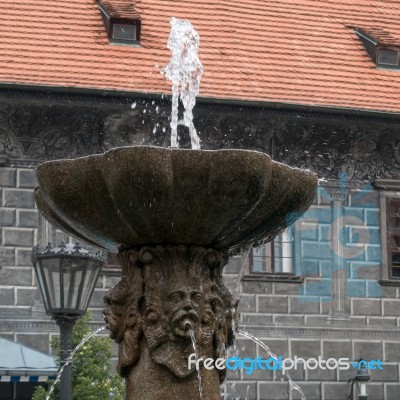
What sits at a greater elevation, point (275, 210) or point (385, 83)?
point (385, 83)

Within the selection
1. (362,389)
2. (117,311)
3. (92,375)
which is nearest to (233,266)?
(362,389)

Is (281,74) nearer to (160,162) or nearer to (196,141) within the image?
(196,141)

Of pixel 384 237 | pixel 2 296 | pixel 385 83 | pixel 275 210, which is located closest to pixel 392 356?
pixel 384 237

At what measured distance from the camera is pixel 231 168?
8047 mm

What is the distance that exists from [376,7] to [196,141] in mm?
5529

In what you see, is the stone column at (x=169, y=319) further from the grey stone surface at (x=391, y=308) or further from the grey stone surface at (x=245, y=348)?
the grey stone surface at (x=391, y=308)

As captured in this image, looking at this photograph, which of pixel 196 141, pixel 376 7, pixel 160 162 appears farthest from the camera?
pixel 376 7

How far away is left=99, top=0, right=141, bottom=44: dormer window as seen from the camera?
63.5ft

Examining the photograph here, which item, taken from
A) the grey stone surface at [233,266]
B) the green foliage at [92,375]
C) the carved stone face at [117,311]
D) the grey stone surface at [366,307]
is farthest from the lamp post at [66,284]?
the grey stone surface at [366,307]

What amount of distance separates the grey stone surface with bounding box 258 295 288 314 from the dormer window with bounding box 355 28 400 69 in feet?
11.0

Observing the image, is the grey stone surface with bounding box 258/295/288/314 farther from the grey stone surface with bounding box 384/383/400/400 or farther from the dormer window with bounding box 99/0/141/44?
the dormer window with bounding box 99/0/141/44

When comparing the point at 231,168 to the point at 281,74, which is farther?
the point at 281,74

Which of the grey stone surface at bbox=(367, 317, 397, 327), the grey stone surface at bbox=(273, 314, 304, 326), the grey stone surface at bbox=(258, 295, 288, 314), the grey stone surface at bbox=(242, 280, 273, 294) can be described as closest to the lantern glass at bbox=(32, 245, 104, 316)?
the grey stone surface at bbox=(242, 280, 273, 294)

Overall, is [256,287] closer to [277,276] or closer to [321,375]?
[277,276]
